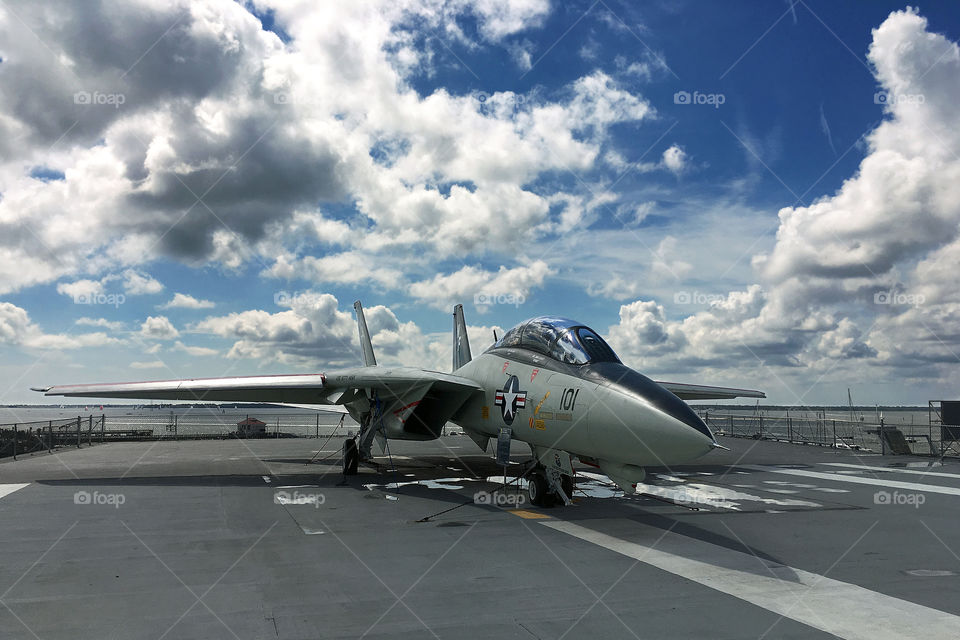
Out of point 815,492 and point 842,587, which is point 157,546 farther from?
point 815,492

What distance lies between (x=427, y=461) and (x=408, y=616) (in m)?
14.0

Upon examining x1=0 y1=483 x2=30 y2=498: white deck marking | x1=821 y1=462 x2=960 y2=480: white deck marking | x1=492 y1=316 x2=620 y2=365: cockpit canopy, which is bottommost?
x1=821 y1=462 x2=960 y2=480: white deck marking

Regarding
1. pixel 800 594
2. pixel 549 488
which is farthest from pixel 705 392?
pixel 800 594

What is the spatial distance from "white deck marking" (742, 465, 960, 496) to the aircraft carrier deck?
0.75 ft

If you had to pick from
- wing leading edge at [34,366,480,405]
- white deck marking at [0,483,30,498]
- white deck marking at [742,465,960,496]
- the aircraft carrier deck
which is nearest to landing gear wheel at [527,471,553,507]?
the aircraft carrier deck

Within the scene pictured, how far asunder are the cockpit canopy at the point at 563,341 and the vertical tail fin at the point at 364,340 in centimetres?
1101

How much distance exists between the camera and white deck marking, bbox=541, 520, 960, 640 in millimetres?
4637

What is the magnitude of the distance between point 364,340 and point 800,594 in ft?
58.2

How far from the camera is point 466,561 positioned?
6.64m

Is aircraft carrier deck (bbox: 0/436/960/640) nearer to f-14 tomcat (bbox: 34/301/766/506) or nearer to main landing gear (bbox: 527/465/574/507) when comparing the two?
main landing gear (bbox: 527/465/574/507)

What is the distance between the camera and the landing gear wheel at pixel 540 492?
10.2m

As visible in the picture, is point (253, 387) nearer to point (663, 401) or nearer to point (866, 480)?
point (663, 401)

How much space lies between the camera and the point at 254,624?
4621mm

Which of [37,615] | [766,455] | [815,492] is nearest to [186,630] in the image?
[37,615]
